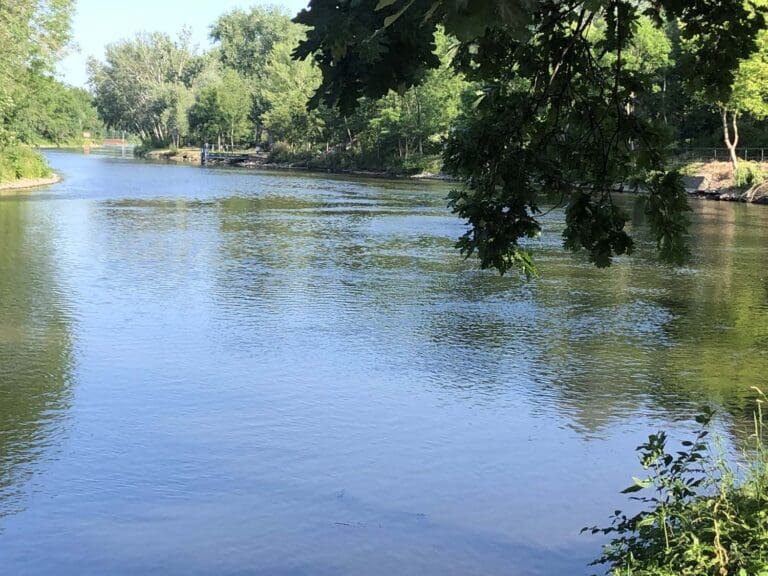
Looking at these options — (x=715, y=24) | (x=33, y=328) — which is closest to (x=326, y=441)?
(x=715, y=24)

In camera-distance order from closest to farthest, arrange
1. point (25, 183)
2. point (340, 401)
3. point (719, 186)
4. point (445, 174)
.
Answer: point (445, 174) → point (340, 401) → point (25, 183) → point (719, 186)

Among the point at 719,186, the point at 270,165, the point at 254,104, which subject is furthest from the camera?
the point at 254,104

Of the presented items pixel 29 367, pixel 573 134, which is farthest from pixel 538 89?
pixel 29 367

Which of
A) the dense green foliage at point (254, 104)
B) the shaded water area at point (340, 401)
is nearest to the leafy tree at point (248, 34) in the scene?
the dense green foliage at point (254, 104)

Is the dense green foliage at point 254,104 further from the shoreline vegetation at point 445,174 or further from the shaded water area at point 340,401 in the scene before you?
the shaded water area at point 340,401

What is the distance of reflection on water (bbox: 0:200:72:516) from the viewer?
895 cm

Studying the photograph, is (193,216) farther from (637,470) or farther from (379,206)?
(637,470)

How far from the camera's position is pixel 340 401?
11.0m

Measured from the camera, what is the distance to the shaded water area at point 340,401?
7441mm

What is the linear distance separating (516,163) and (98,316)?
11.4 meters

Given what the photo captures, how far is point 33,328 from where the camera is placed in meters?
14.4

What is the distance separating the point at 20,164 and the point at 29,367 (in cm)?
3997

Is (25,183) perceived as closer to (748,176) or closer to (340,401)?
(748,176)

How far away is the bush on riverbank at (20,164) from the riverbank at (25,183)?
33cm
